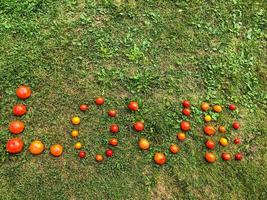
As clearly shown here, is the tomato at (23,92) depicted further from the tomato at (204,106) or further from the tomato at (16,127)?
the tomato at (204,106)

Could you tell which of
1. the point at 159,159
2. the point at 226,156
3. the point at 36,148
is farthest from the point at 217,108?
the point at 36,148

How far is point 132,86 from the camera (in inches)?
214

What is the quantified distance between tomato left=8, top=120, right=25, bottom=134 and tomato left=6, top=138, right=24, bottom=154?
130 millimetres

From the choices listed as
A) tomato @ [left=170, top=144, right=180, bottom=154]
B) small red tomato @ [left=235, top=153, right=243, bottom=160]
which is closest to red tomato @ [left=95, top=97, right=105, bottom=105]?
tomato @ [left=170, top=144, right=180, bottom=154]

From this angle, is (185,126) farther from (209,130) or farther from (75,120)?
(75,120)

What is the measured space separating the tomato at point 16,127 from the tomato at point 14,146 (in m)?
0.13

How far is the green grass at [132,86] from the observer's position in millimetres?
4840

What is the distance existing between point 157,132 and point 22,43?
2.55 m

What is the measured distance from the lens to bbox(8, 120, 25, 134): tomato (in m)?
4.84

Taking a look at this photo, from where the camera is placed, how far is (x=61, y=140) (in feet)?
16.3

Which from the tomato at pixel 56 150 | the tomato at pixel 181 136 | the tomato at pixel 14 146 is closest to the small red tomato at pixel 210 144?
the tomato at pixel 181 136

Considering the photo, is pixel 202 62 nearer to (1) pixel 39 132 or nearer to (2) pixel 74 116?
(2) pixel 74 116

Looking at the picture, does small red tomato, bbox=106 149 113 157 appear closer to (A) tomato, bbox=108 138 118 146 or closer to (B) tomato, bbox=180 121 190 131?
(A) tomato, bbox=108 138 118 146

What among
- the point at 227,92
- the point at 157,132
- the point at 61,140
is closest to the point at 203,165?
the point at 157,132
